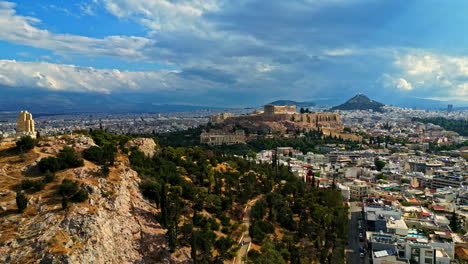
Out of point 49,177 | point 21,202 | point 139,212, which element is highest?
point 49,177

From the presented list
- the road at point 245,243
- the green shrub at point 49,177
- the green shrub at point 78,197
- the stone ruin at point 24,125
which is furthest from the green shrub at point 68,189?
the road at point 245,243

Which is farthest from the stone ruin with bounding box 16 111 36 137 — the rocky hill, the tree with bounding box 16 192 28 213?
the tree with bounding box 16 192 28 213

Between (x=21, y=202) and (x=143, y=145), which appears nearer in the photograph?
(x=21, y=202)

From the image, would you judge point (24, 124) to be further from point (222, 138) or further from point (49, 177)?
point (222, 138)

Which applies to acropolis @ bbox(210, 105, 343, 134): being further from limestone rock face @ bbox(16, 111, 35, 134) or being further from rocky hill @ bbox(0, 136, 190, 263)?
rocky hill @ bbox(0, 136, 190, 263)

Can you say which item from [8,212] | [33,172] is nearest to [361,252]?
[33,172]

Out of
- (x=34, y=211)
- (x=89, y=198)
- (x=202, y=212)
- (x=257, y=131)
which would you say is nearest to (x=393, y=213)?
(x=202, y=212)
